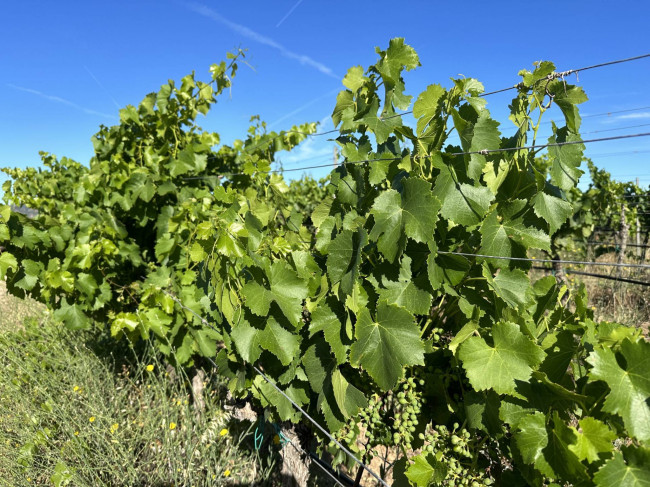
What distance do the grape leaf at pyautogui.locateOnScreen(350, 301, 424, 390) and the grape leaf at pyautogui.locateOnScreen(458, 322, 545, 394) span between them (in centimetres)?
15

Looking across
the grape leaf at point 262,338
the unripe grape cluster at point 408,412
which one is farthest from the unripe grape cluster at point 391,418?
the grape leaf at point 262,338

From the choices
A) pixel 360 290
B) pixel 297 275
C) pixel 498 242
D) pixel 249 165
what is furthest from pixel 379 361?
pixel 249 165

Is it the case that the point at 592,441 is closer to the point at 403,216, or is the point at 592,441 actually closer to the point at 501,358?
the point at 501,358

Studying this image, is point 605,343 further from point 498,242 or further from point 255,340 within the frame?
point 255,340

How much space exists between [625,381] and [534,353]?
0.23 metres

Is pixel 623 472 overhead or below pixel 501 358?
below

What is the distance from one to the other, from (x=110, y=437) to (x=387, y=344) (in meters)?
1.90

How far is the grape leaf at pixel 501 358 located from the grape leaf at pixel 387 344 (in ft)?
0.48

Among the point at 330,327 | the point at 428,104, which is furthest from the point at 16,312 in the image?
the point at 428,104

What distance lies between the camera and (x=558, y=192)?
1.30 m

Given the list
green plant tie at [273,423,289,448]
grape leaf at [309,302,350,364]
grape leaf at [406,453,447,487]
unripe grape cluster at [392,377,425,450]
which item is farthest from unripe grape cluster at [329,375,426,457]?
green plant tie at [273,423,289,448]

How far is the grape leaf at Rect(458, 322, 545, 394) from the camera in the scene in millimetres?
1140

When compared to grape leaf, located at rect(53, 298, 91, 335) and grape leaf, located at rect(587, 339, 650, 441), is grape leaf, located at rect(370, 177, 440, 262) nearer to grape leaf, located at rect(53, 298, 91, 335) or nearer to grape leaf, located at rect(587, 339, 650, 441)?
grape leaf, located at rect(587, 339, 650, 441)

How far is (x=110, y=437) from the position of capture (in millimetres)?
2318
